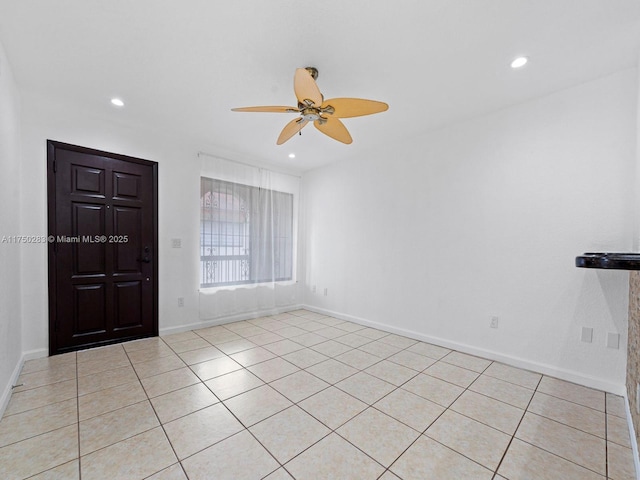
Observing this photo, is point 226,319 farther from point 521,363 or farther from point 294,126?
point 521,363

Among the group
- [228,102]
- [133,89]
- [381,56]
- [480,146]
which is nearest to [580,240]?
[480,146]

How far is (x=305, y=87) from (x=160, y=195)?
267 centimetres

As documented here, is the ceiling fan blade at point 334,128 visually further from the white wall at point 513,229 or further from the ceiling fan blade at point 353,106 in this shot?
the white wall at point 513,229

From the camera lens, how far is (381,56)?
6.85 ft

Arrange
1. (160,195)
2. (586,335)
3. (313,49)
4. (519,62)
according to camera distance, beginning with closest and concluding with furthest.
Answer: (313,49), (519,62), (586,335), (160,195)

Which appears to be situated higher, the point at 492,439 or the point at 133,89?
the point at 133,89

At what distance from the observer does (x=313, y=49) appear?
6.63 ft

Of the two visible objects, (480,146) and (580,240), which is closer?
(580,240)

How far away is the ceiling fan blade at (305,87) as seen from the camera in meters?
1.73

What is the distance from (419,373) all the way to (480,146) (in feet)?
8.08

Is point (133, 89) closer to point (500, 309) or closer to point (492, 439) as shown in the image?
point (492, 439)

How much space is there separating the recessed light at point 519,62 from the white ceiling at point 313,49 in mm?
64

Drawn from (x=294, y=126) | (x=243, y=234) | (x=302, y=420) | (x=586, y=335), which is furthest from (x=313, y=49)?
(x=586, y=335)

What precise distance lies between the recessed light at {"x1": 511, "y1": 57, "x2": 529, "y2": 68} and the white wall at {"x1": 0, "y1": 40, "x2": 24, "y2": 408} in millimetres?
3838
